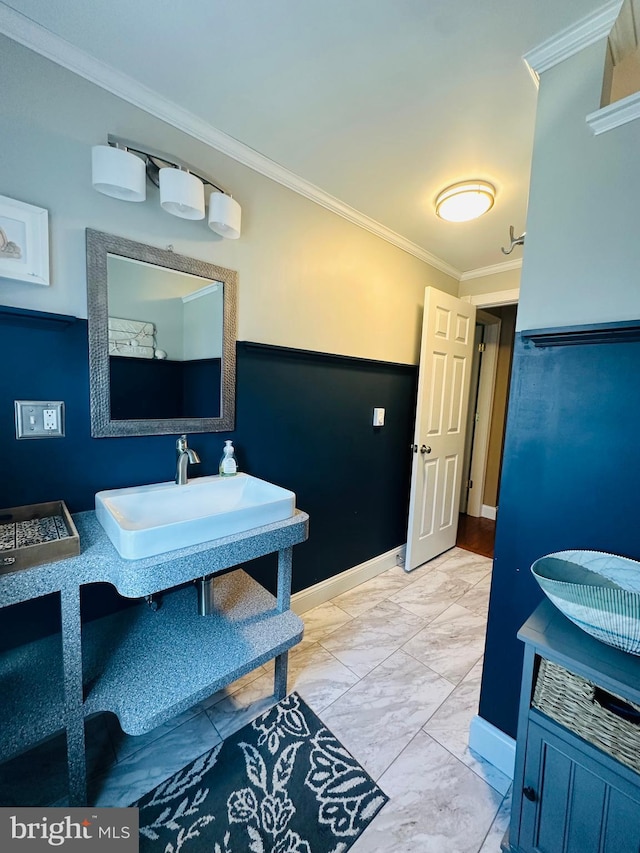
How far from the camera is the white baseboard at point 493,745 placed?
1.22 m

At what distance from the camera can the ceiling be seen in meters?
1.01

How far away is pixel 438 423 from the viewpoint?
270 centimetres

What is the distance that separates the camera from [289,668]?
5.55ft

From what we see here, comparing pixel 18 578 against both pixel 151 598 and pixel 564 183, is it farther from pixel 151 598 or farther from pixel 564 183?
pixel 564 183

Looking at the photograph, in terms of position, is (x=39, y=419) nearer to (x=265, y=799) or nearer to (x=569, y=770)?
(x=265, y=799)

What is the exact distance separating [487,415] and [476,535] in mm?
1330

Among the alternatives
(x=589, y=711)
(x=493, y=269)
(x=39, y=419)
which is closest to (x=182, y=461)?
(x=39, y=419)

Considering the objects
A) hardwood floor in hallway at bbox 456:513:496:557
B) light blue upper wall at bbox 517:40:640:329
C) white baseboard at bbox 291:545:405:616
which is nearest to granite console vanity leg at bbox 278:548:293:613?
white baseboard at bbox 291:545:405:616

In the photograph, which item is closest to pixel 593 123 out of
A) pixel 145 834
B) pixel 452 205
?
pixel 452 205

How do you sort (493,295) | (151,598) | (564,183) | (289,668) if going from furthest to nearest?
(493,295) → (289,668) → (151,598) → (564,183)

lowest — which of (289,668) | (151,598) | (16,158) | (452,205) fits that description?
(289,668)

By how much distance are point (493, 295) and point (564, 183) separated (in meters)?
1.89

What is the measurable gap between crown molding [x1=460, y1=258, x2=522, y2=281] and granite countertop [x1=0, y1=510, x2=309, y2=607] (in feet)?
8.80

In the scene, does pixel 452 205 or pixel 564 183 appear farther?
pixel 452 205
